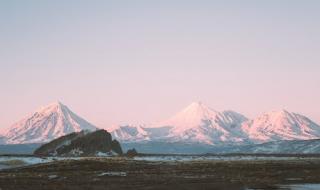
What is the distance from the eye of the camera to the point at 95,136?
200m

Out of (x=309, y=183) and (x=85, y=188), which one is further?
(x=309, y=183)

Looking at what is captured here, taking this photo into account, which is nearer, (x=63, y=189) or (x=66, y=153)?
(x=63, y=189)

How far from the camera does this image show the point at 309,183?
64.9 m

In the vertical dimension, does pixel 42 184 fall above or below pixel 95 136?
below

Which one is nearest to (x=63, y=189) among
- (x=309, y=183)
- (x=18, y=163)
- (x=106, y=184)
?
(x=106, y=184)

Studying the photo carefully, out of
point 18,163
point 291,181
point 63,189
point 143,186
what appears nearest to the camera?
point 63,189

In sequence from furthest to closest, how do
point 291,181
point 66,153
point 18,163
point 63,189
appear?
point 66,153, point 18,163, point 291,181, point 63,189

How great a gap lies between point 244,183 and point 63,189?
774 inches

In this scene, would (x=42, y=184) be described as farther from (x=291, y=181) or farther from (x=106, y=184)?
(x=291, y=181)

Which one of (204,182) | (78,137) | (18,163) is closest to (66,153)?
(78,137)

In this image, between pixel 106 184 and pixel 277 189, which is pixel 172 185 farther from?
Result: pixel 277 189

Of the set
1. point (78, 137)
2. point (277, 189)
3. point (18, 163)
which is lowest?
point (277, 189)

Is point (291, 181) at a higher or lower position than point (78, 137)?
lower

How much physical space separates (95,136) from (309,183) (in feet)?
458
